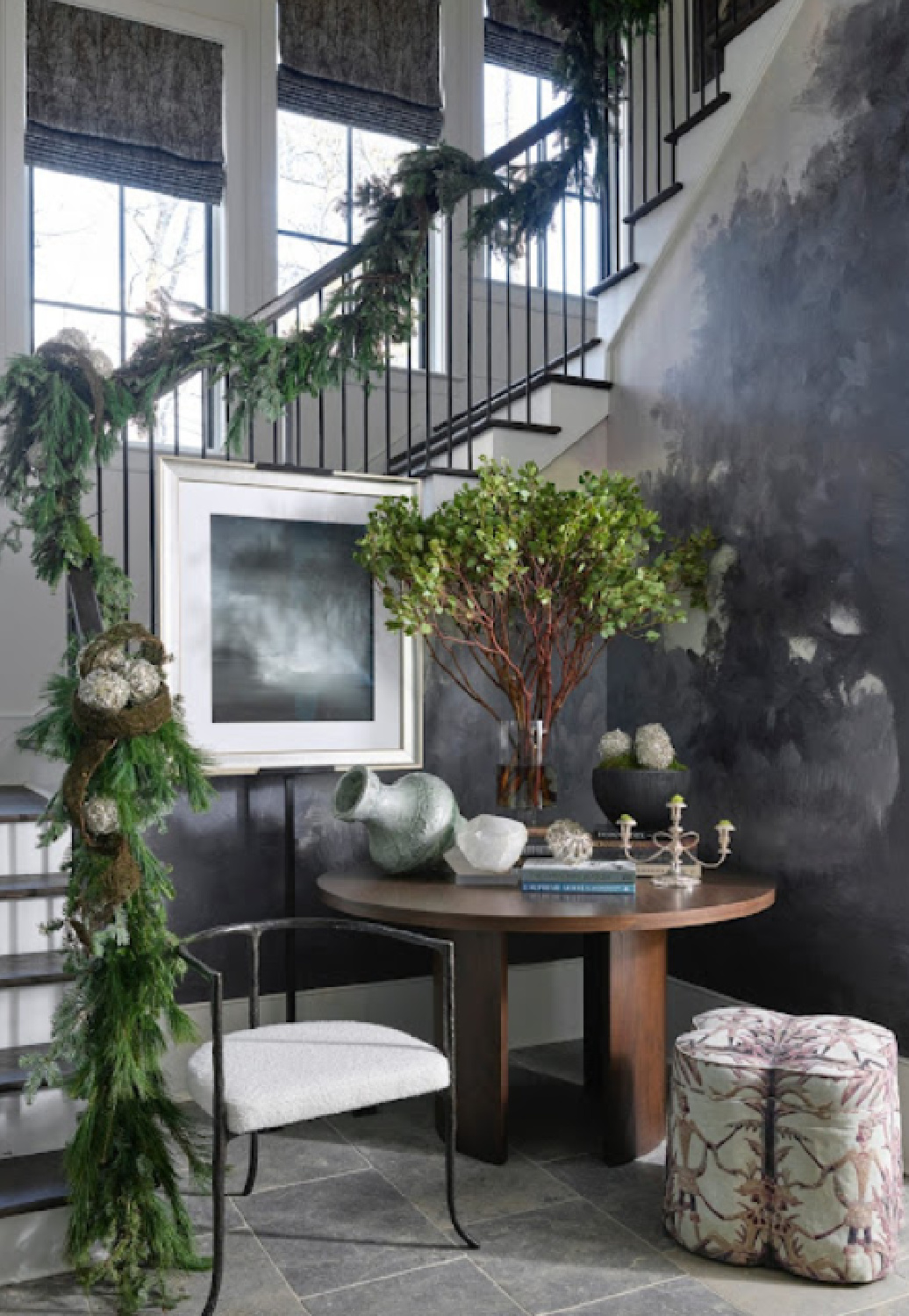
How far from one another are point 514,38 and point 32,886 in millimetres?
5221

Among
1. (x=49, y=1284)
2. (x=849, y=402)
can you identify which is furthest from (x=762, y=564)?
(x=49, y=1284)

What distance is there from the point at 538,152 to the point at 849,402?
1.62 m

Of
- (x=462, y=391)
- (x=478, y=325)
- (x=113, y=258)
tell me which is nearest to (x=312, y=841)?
(x=462, y=391)

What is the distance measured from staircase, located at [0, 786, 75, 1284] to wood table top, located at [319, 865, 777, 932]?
685mm

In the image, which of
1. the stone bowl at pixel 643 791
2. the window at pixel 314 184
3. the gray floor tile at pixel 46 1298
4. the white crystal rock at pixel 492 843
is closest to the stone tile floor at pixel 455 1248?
the gray floor tile at pixel 46 1298

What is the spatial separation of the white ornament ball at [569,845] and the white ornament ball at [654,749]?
0.38 m

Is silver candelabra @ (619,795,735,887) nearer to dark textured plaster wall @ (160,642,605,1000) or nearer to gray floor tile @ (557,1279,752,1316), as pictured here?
dark textured plaster wall @ (160,642,605,1000)

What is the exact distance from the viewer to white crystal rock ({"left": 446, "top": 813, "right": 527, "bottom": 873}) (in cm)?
297

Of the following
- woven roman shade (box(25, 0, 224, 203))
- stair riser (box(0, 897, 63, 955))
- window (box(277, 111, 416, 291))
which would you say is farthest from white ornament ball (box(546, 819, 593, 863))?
woven roman shade (box(25, 0, 224, 203))

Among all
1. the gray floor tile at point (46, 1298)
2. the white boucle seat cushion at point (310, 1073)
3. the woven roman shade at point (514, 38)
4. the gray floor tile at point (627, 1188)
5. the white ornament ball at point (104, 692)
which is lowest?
the gray floor tile at point (627, 1188)

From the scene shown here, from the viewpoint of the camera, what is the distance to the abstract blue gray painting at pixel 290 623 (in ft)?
11.0

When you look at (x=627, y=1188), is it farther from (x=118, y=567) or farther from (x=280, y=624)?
(x=118, y=567)

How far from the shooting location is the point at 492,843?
2.97m

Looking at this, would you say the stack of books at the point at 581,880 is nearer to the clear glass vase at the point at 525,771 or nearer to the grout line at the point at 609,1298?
the clear glass vase at the point at 525,771
